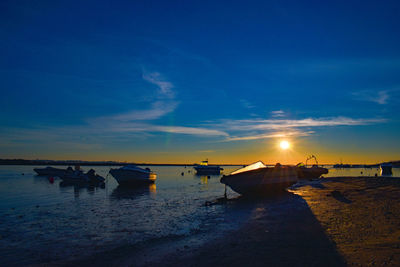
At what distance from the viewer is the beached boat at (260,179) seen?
2561 centimetres

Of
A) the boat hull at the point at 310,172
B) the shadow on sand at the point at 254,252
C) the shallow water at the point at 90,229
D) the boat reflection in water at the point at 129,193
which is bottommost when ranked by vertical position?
the boat reflection in water at the point at 129,193

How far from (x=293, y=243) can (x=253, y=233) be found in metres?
2.26

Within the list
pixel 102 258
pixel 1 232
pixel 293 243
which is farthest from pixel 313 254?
pixel 1 232

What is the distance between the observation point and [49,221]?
15.6 metres

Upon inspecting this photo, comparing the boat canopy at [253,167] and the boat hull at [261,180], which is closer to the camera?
the boat hull at [261,180]

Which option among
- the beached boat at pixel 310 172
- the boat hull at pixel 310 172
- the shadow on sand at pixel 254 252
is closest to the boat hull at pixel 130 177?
the beached boat at pixel 310 172

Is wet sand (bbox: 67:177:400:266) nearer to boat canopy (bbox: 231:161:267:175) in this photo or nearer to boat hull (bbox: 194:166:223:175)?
boat canopy (bbox: 231:161:267:175)

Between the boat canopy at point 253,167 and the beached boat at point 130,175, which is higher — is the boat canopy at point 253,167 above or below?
above

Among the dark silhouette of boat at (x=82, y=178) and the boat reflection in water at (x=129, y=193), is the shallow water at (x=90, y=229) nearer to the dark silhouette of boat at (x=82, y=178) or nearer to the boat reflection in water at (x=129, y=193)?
the boat reflection in water at (x=129, y=193)

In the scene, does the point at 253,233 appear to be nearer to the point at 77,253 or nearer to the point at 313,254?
the point at 313,254

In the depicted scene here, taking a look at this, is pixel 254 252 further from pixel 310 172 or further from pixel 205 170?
pixel 205 170

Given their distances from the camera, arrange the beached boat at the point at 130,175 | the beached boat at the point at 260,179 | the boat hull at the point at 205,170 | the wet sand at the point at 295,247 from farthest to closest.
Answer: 1. the boat hull at the point at 205,170
2. the beached boat at the point at 130,175
3. the beached boat at the point at 260,179
4. the wet sand at the point at 295,247

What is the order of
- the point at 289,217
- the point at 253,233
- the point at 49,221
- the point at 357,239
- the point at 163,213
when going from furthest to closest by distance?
the point at 163,213, the point at 49,221, the point at 289,217, the point at 253,233, the point at 357,239

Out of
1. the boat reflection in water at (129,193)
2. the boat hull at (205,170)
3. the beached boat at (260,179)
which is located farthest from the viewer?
the boat hull at (205,170)
